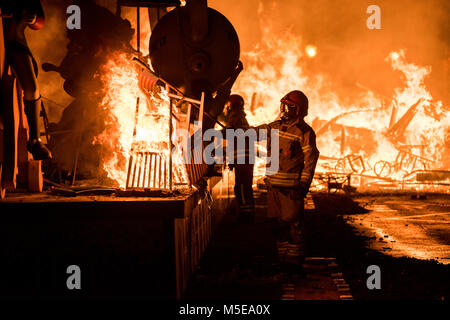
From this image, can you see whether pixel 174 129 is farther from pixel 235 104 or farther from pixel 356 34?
pixel 356 34

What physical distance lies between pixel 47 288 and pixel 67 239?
0.54 metres

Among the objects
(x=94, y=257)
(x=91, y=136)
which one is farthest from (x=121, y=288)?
(x=91, y=136)

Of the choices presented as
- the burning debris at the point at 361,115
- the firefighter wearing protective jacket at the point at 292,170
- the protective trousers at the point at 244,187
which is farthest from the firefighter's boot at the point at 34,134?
the burning debris at the point at 361,115

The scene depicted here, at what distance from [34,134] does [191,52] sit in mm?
3665

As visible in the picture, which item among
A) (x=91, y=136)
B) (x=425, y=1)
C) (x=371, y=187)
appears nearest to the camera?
(x=91, y=136)

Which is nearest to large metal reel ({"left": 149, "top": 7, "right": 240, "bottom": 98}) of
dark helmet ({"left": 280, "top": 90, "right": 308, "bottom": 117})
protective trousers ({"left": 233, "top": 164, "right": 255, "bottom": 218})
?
protective trousers ({"left": 233, "top": 164, "right": 255, "bottom": 218})

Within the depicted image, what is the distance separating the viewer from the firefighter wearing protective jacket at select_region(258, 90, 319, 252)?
5.68m

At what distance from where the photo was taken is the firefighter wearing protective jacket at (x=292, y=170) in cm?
568

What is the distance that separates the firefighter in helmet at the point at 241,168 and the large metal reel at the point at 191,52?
78cm

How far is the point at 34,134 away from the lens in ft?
16.6

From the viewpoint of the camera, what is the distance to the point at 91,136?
15289mm

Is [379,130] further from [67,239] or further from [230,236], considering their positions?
[67,239]

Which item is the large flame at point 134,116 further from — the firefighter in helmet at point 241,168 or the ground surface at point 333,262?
the ground surface at point 333,262

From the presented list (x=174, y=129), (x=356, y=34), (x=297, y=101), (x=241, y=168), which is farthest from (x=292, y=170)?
(x=356, y=34)
